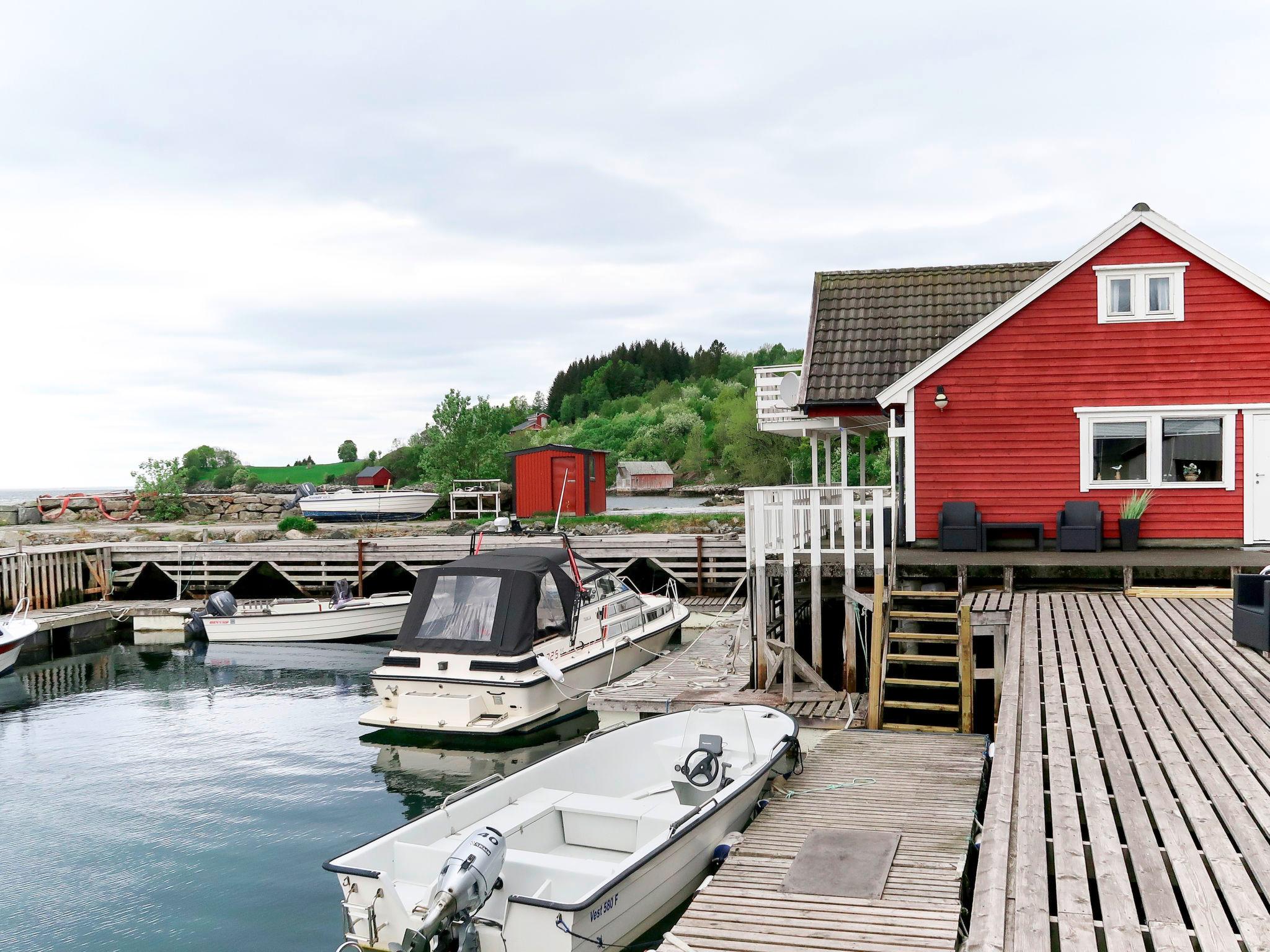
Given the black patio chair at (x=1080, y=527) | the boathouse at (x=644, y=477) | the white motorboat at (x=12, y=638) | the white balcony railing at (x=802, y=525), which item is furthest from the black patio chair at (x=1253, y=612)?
the boathouse at (x=644, y=477)

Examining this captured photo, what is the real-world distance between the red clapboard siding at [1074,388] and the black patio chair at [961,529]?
0.27m

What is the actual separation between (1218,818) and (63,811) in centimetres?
1077

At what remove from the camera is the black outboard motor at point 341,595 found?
20.8m

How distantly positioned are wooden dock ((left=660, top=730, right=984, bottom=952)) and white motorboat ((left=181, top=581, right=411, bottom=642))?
44.0 feet

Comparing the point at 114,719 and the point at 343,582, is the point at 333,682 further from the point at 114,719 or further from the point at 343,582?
the point at 343,582

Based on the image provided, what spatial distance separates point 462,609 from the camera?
43.1 feet

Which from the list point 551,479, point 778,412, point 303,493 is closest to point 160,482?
point 303,493

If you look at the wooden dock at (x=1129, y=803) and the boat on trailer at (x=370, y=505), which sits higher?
the boat on trailer at (x=370, y=505)

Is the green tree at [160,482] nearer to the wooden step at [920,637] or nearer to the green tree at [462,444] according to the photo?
the green tree at [462,444]

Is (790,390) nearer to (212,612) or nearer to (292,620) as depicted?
(292,620)

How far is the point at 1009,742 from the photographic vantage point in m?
6.25

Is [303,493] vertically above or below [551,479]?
below

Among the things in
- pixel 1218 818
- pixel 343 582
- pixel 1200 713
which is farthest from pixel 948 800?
pixel 343 582

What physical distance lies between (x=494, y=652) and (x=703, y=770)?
5062 mm
